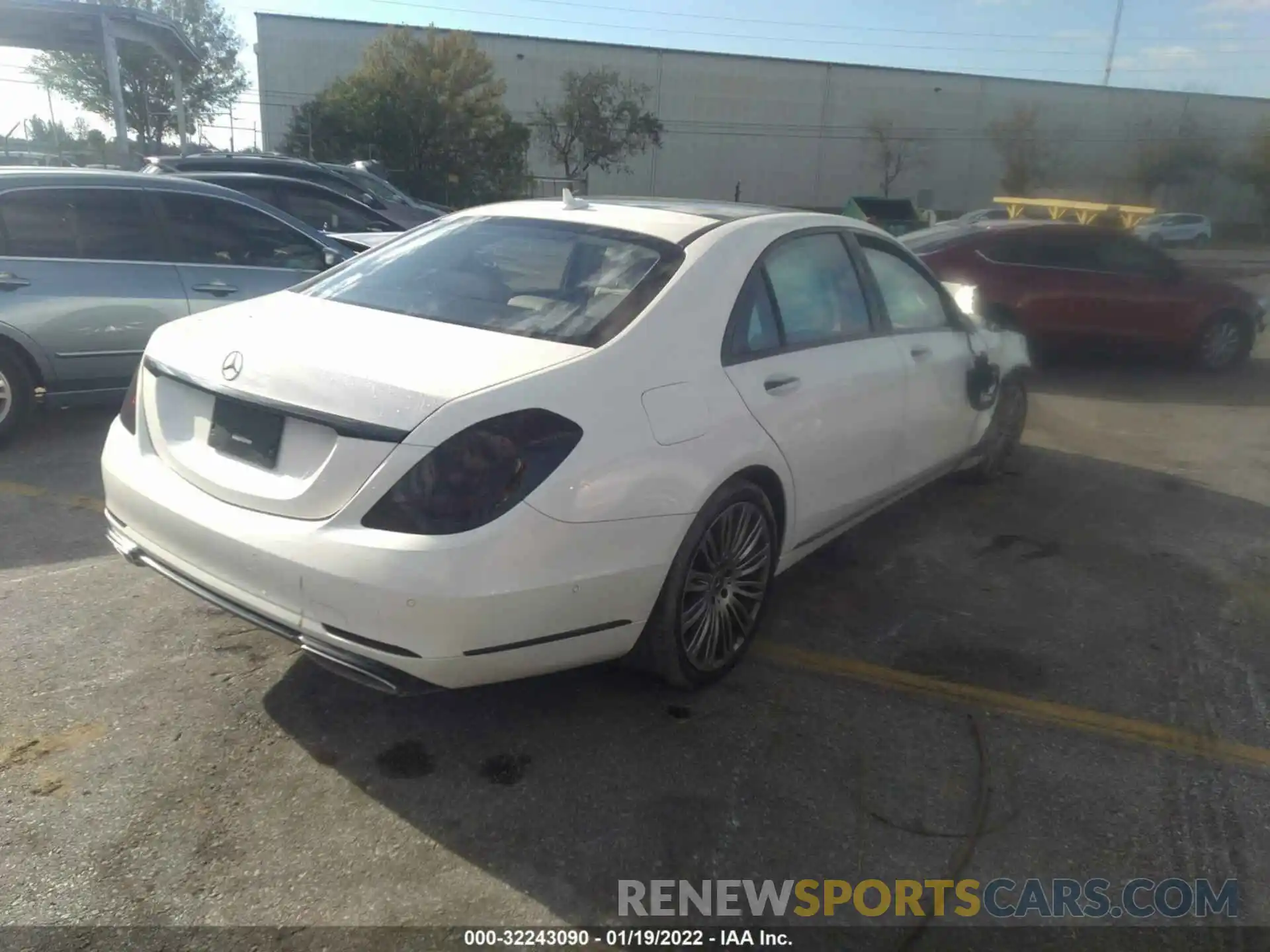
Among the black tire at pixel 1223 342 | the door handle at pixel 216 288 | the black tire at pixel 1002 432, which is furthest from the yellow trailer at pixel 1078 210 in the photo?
the door handle at pixel 216 288

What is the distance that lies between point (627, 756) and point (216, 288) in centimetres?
473

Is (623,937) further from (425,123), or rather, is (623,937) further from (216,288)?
(425,123)

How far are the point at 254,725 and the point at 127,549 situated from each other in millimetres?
698

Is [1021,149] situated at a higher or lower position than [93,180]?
higher

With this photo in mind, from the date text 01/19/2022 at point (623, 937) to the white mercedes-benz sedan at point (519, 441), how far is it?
0.65 metres

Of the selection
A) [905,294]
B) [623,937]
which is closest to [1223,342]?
[905,294]

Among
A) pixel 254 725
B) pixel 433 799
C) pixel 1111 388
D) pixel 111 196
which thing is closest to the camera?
pixel 433 799

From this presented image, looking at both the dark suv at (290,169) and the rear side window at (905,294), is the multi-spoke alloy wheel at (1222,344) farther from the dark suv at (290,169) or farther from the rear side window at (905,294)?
the dark suv at (290,169)

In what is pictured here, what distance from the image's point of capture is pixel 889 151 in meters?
57.3

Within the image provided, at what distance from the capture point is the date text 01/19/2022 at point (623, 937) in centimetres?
238

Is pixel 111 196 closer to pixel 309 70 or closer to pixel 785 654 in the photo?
pixel 785 654

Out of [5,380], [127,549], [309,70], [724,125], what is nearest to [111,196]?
[5,380]

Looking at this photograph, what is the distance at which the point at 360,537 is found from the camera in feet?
8.57

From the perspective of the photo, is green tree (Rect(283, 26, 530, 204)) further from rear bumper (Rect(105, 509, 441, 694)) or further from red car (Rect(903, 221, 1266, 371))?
rear bumper (Rect(105, 509, 441, 694))
